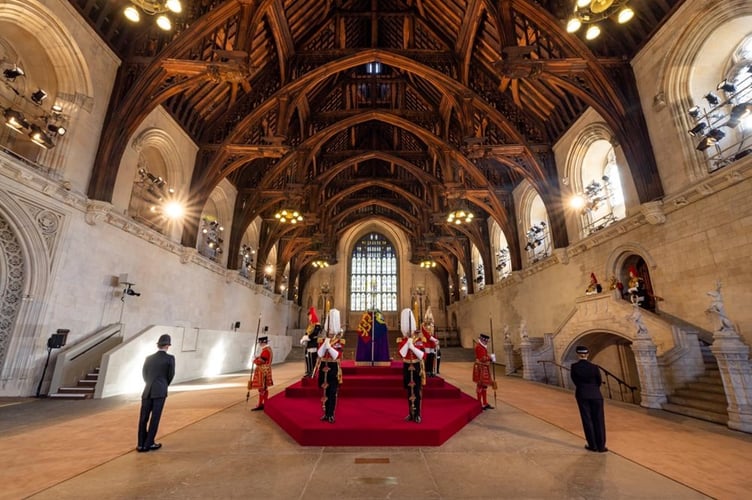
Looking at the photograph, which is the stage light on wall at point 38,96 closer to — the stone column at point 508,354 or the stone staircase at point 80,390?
the stone staircase at point 80,390

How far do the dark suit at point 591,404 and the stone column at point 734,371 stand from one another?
325 centimetres

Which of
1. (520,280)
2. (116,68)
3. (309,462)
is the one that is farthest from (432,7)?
(309,462)

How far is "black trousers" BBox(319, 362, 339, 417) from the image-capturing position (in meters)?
4.79

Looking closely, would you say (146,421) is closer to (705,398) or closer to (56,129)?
(56,129)

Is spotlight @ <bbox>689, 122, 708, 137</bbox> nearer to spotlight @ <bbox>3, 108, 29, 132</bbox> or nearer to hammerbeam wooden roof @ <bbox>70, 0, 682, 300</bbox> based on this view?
hammerbeam wooden roof @ <bbox>70, 0, 682, 300</bbox>

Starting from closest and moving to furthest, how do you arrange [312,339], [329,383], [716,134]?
[329,383], [716,134], [312,339]

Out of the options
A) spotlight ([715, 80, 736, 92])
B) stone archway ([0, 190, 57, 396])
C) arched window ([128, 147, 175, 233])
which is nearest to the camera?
stone archway ([0, 190, 57, 396])

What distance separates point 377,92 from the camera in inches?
749

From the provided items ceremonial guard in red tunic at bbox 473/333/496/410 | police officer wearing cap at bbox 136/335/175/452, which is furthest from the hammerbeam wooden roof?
police officer wearing cap at bbox 136/335/175/452

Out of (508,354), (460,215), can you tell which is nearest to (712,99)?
(460,215)

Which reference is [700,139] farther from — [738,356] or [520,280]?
[520,280]

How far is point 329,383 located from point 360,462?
1.38 m

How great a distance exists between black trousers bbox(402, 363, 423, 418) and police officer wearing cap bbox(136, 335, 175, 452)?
3.22 meters

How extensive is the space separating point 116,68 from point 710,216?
54.2 ft
